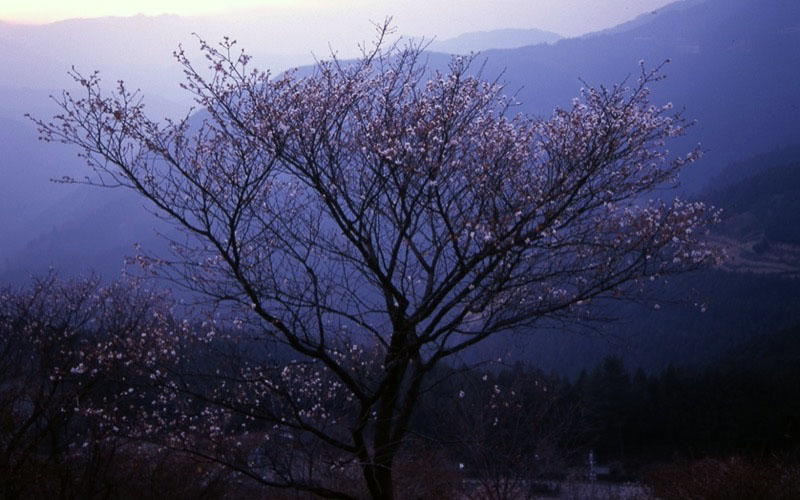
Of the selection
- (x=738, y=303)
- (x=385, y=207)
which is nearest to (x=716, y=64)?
(x=738, y=303)

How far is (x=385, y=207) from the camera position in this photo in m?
7.50

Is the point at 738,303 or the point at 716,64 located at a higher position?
the point at 716,64

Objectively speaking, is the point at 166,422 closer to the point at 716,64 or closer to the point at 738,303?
the point at 738,303

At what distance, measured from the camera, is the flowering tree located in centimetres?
682

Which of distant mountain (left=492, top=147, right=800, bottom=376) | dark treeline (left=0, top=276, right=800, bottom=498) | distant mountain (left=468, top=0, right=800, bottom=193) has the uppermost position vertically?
distant mountain (left=468, top=0, right=800, bottom=193)

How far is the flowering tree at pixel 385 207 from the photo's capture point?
269 inches

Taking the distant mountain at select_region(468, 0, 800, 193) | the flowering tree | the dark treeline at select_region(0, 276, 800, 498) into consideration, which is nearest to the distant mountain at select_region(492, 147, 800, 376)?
the dark treeline at select_region(0, 276, 800, 498)

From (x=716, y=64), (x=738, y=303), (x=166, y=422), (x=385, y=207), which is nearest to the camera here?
(x=385, y=207)

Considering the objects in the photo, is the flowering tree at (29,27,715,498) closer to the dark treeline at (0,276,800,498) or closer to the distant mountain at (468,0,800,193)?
the dark treeline at (0,276,800,498)

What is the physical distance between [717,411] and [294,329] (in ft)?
118

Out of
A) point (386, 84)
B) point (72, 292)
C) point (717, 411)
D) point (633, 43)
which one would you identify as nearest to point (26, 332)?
point (72, 292)

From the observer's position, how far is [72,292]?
711 inches

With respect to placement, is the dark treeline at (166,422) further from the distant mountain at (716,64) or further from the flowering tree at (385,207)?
the distant mountain at (716,64)

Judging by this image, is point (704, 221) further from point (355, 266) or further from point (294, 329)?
point (294, 329)
